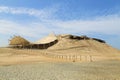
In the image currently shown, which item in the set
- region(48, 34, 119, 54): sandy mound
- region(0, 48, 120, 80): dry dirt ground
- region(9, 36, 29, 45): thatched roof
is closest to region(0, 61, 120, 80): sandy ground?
region(0, 48, 120, 80): dry dirt ground

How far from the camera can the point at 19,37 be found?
76500mm

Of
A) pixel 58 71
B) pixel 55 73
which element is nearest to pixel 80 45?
pixel 58 71

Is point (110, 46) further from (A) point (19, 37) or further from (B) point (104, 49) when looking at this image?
(A) point (19, 37)

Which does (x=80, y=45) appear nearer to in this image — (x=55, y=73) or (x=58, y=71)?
(x=58, y=71)

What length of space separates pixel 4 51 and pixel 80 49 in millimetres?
19646

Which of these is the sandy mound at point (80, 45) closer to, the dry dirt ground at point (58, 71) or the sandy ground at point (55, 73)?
the dry dirt ground at point (58, 71)

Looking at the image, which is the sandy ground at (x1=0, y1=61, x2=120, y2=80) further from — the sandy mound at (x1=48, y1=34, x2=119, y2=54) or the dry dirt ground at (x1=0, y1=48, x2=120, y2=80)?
the sandy mound at (x1=48, y1=34, x2=119, y2=54)

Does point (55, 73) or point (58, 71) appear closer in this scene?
point (55, 73)

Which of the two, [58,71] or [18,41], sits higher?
[18,41]

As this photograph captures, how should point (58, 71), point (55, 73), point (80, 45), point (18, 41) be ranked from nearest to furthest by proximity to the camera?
1. point (55, 73)
2. point (58, 71)
3. point (80, 45)
4. point (18, 41)

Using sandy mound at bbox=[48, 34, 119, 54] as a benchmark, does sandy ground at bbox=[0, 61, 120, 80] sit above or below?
below

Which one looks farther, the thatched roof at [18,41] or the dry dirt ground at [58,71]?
the thatched roof at [18,41]

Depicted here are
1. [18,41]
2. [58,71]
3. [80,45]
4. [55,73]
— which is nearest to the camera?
[55,73]

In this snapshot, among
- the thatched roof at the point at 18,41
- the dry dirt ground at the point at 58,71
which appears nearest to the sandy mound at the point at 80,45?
the thatched roof at the point at 18,41
